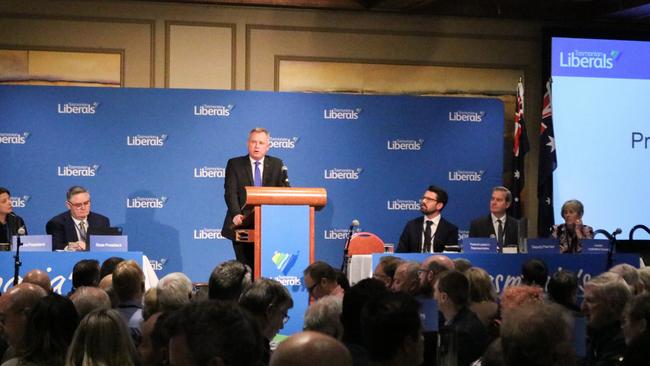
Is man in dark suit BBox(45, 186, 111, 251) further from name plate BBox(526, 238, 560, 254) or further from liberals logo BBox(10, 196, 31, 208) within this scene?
name plate BBox(526, 238, 560, 254)

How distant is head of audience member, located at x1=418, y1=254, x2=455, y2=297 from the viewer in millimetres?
5852

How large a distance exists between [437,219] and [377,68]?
2555 millimetres

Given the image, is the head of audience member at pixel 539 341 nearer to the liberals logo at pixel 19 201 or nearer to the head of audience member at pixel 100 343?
the head of audience member at pixel 100 343

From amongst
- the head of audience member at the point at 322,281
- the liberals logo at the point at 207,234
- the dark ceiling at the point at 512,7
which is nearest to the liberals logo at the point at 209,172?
the liberals logo at the point at 207,234

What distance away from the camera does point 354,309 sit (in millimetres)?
3633

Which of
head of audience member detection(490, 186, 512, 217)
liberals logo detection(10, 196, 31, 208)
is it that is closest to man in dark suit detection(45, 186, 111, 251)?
liberals logo detection(10, 196, 31, 208)

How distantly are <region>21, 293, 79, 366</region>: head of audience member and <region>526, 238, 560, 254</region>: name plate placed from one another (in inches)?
214

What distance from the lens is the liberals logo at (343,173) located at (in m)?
10.4

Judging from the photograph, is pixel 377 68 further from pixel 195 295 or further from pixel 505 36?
pixel 195 295

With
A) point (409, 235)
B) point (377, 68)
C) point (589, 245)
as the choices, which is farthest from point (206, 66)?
point (589, 245)

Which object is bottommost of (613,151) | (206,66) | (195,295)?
(195,295)

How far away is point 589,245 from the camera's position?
324 inches

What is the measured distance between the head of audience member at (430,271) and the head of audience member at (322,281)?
51cm

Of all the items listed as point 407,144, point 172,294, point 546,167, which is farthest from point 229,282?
point 546,167
